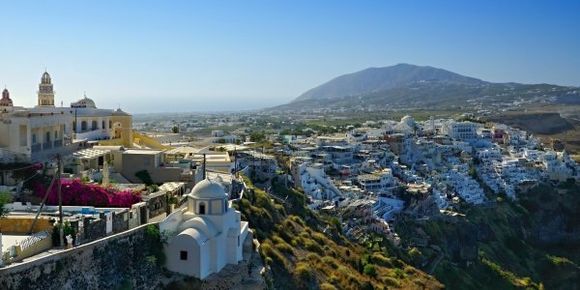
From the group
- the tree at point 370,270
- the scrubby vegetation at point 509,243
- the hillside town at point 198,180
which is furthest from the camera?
the scrubby vegetation at point 509,243

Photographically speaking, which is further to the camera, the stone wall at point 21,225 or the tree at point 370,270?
the tree at point 370,270

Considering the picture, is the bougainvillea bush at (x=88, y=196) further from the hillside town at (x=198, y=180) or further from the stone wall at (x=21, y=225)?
the stone wall at (x=21, y=225)

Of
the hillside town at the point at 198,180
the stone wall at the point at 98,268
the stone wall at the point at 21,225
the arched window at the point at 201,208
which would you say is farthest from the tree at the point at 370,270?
the stone wall at the point at 21,225

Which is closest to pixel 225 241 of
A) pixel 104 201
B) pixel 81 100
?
pixel 104 201

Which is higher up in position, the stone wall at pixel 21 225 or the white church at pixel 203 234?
the stone wall at pixel 21 225

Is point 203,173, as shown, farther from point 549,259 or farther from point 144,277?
point 549,259

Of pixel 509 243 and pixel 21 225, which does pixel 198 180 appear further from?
pixel 509 243

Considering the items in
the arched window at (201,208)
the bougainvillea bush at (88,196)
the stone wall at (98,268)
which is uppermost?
the bougainvillea bush at (88,196)

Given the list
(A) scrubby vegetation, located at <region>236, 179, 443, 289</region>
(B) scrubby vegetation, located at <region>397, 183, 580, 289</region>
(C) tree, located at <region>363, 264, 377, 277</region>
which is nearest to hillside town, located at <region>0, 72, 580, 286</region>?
(A) scrubby vegetation, located at <region>236, 179, 443, 289</region>
